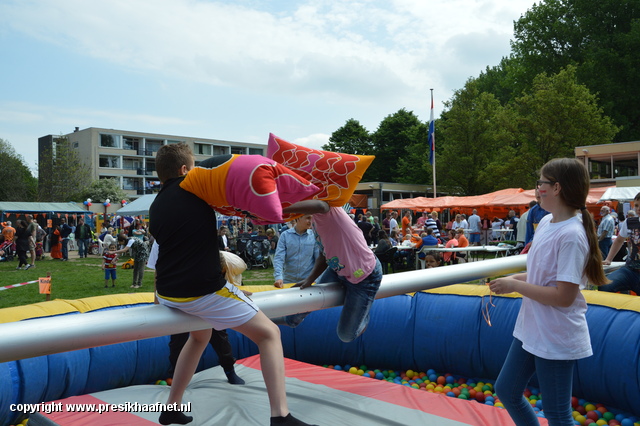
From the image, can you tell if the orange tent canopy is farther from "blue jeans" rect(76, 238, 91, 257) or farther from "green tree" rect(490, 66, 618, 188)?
"blue jeans" rect(76, 238, 91, 257)

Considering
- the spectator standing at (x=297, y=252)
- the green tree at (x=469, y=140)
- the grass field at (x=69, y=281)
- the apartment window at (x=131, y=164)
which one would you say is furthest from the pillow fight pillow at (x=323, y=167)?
the apartment window at (x=131, y=164)

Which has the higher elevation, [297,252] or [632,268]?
[297,252]

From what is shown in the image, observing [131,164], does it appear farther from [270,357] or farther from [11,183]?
[270,357]

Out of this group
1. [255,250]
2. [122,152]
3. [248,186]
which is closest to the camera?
[248,186]

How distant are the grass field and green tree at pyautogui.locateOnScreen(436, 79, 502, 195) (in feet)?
70.3

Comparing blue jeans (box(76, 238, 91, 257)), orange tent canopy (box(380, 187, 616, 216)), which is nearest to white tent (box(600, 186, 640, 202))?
orange tent canopy (box(380, 187, 616, 216))

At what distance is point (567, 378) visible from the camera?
2.26 metres

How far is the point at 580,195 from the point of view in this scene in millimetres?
2348

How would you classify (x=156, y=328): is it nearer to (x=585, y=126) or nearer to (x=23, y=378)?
(x=23, y=378)

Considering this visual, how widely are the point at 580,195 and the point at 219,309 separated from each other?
5.48 feet

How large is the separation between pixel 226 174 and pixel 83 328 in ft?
2.55

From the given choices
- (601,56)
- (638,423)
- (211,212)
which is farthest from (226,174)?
(601,56)

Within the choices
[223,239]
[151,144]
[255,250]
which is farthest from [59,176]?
[223,239]

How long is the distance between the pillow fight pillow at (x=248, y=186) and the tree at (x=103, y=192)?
44457mm
